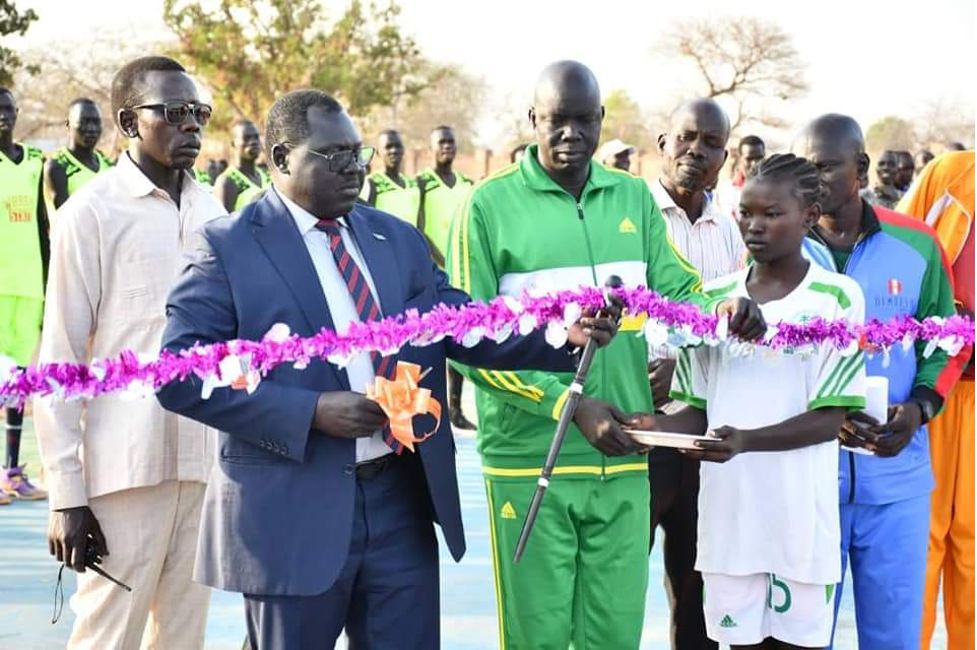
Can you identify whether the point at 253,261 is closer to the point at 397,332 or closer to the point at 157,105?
the point at 397,332

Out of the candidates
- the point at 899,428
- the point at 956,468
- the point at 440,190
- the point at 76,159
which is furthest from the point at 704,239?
the point at 440,190

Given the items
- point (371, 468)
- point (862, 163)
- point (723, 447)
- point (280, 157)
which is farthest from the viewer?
point (862, 163)

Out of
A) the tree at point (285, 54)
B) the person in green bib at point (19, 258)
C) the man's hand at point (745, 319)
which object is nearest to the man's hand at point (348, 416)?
the man's hand at point (745, 319)

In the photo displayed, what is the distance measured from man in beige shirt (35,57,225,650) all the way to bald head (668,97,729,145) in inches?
88.1

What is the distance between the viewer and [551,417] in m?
4.32

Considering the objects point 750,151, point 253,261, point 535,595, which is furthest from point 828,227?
point 750,151

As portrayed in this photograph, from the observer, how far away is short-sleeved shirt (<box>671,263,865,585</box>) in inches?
167

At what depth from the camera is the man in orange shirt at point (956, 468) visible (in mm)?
5301

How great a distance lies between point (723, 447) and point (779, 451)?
0.34 m

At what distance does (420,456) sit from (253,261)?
75cm

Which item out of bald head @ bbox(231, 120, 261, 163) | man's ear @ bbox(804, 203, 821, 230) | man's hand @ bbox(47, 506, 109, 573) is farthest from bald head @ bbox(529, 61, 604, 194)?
bald head @ bbox(231, 120, 261, 163)

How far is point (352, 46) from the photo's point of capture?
40.2m

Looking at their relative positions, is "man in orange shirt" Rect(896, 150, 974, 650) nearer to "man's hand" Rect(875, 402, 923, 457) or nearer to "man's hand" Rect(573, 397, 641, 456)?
"man's hand" Rect(875, 402, 923, 457)

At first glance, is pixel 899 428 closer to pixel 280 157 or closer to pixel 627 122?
pixel 280 157
